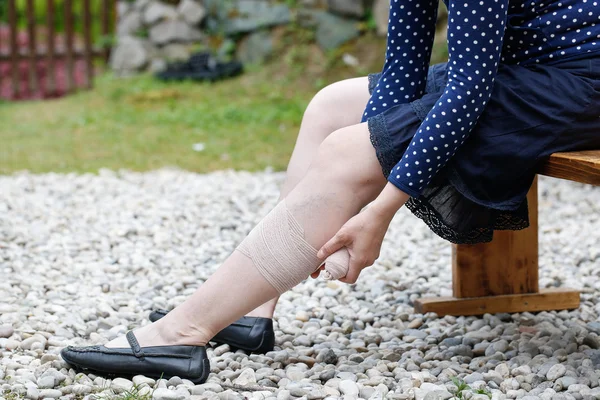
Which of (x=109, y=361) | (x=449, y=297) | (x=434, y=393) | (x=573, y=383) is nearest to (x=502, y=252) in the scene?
(x=449, y=297)

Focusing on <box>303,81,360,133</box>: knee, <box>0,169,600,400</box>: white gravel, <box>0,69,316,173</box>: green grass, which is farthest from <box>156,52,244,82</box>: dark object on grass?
<box>303,81,360,133</box>: knee

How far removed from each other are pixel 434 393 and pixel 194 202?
85.8 inches

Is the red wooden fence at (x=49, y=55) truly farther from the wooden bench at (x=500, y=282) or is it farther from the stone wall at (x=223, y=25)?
the wooden bench at (x=500, y=282)

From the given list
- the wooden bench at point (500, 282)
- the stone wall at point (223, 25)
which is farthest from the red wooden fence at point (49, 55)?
the wooden bench at point (500, 282)

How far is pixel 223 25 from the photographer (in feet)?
24.5

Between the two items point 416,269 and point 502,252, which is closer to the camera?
point 502,252

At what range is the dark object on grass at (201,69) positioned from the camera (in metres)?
6.92

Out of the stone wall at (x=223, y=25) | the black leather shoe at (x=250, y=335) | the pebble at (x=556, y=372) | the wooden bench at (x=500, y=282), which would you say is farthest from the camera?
the stone wall at (x=223, y=25)

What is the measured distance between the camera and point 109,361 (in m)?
1.63

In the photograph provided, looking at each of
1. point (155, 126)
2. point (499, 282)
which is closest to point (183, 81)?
point (155, 126)

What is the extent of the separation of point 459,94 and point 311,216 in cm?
38

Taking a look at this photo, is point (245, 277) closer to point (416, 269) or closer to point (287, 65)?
point (416, 269)

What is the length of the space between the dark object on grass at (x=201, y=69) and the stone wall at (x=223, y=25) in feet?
0.77

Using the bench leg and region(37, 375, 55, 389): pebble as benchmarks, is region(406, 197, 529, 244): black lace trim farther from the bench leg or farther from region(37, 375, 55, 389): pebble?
Answer: region(37, 375, 55, 389): pebble
